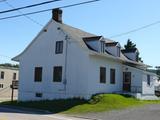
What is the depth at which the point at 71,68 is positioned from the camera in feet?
114

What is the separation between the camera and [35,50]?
1517 inches

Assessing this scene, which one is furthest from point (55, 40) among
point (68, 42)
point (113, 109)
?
point (113, 109)

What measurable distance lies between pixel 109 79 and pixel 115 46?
3997 millimetres

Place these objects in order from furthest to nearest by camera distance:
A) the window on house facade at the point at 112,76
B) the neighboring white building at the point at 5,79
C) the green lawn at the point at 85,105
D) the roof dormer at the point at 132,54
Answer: the neighboring white building at the point at 5,79, the roof dormer at the point at 132,54, the window on house facade at the point at 112,76, the green lawn at the point at 85,105

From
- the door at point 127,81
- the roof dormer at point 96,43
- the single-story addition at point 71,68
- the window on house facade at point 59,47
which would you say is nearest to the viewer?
the single-story addition at point 71,68

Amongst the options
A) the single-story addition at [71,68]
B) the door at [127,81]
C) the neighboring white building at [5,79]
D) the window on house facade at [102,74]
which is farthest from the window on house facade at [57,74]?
the neighboring white building at [5,79]

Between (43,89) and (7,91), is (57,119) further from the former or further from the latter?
(7,91)

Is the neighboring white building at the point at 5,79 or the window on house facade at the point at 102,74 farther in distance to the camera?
the neighboring white building at the point at 5,79

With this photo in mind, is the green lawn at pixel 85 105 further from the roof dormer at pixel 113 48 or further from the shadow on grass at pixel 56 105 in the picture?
the roof dormer at pixel 113 48

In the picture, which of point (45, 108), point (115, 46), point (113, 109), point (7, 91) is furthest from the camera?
point (7, 91)

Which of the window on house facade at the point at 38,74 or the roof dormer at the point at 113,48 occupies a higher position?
the roof dormer at the point at 113,48

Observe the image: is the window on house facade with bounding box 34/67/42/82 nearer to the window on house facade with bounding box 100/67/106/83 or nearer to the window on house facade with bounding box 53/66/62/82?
the window on house facade with bounding box 53/66/62/82

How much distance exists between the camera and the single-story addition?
34.3 meters

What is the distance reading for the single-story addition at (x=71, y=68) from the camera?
113 feet
